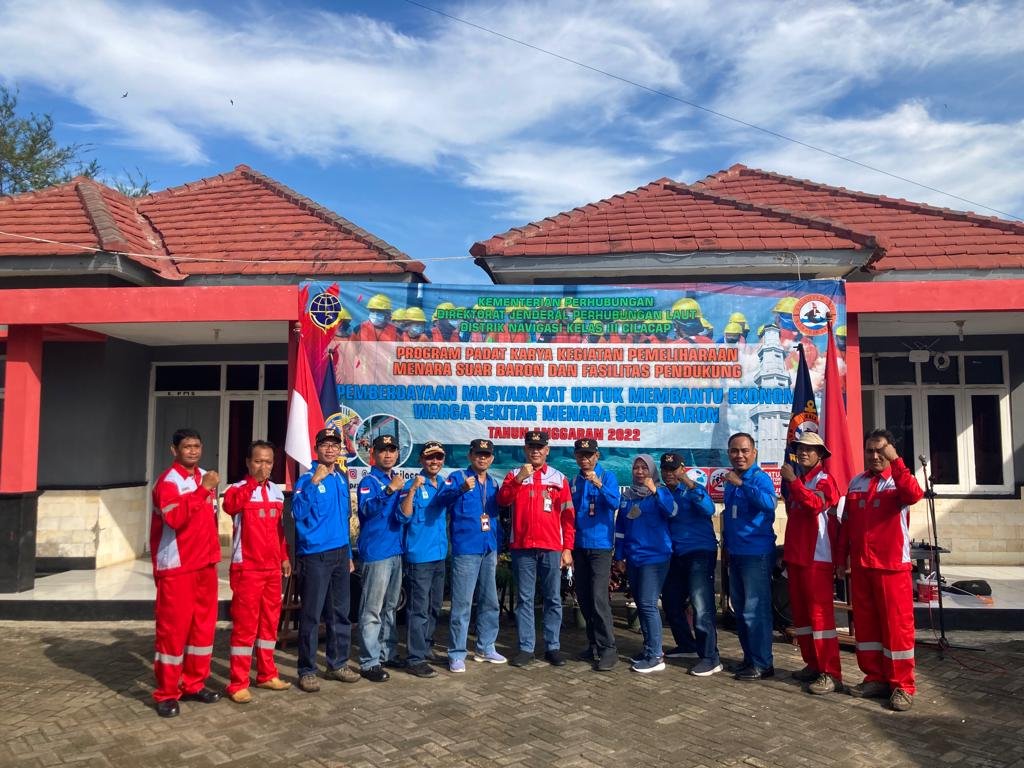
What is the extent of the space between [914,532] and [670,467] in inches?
194

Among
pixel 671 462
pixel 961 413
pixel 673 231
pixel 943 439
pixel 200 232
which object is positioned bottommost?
pixel 671 462

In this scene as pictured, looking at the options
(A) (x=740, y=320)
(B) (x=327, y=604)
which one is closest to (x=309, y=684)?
(B) (x=327, y=604)

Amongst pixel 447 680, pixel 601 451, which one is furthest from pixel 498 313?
pixel 447 680

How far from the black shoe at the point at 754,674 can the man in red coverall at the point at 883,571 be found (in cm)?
55

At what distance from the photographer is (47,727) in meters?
4.30

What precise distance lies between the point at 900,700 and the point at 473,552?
115 inches

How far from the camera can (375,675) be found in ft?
16.9

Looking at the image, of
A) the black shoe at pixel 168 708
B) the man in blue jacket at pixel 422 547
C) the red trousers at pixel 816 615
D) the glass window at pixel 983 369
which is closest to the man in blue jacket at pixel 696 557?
the red trousers at pixel 816 615

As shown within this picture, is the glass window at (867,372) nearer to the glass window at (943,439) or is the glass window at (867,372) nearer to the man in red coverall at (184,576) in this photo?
the glass window at (943,439)

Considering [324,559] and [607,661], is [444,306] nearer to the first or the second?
[324,559]

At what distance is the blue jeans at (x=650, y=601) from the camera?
17.8ft

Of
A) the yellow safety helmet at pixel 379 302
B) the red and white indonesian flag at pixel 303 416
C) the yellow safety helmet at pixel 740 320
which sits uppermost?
the yellow safety helmet at pixel 379 302

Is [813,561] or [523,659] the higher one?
[813,561]

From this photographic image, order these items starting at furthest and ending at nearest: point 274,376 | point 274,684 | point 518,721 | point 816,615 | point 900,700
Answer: point 274,376
point 816,615
point 274,684
point 900,700
point 518,721
